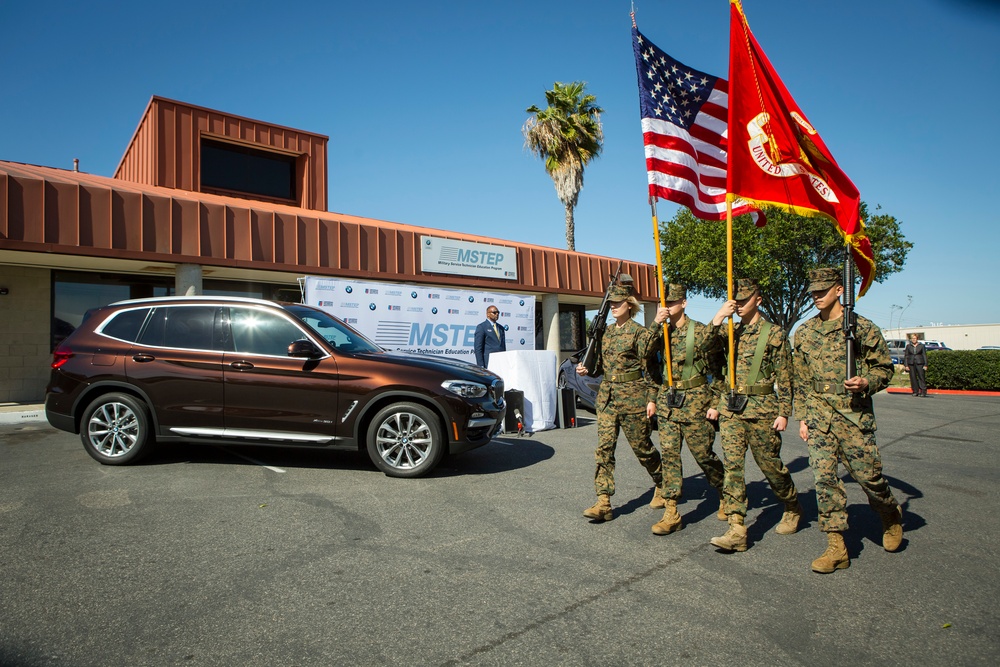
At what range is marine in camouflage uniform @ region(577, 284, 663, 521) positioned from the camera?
15.8 ft

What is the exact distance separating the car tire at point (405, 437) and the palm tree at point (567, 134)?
69.2ft

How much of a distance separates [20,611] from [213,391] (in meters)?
3.41

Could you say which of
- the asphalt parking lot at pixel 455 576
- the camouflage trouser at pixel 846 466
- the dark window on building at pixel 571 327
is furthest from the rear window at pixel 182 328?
the dark window on building at pixel 571 327

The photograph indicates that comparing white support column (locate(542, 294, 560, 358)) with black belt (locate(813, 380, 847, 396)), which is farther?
white support column (locate(542, 294, 560, 358))

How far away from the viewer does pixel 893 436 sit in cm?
947

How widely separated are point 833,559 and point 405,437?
12.7ft

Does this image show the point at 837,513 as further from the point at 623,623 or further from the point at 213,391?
the point at 213,391

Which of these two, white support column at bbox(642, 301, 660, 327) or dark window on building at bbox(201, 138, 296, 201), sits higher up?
dark window on building at bbox(201, 138, 296, 201)

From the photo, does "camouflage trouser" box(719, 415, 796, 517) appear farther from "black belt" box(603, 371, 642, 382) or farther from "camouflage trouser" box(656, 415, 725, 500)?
"black belt" box(603, 371, 642, 382)

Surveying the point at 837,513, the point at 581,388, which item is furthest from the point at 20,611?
the point at 581,388

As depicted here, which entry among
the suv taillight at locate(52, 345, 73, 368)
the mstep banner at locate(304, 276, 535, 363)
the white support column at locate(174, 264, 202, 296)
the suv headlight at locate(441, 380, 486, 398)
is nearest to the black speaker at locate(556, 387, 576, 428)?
the mstep banner at locate(304, 276, 535, 363)

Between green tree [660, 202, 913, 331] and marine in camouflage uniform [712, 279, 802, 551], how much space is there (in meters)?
27.0

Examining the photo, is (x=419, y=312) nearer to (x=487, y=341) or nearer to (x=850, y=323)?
(x=487, y=341)

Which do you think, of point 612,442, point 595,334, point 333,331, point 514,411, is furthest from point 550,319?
point 612,442
